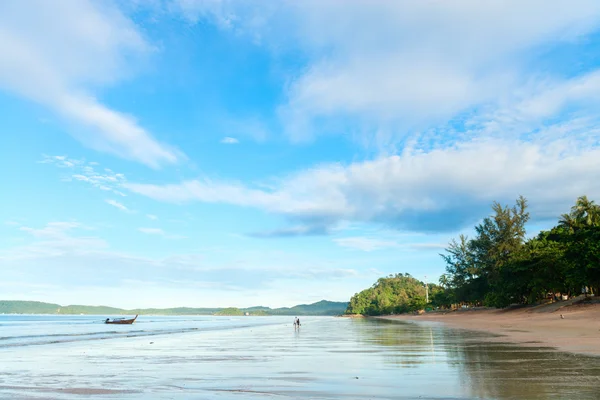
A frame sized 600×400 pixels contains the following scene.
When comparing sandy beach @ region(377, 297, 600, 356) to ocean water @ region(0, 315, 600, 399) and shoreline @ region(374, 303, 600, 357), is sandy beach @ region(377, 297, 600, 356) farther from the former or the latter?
ocean water @ region(0, 315, 600, 399)

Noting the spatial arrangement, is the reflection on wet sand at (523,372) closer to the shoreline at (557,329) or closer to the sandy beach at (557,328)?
the shoreline at (557,329)

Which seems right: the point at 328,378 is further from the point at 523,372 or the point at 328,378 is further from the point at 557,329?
the point at 557,329

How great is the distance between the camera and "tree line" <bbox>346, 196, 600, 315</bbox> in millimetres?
52688

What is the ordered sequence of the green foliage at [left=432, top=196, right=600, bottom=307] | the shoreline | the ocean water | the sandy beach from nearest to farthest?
the ocean water, the shoreline, the sandy beach, the green foliage at [left=432, top=196, right=600, bottom=307]

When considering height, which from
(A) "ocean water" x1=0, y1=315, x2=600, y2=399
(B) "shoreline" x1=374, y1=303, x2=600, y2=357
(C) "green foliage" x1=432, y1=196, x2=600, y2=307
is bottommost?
(A) "ocean water" x1=0, y1=315, x2=600, y2=399

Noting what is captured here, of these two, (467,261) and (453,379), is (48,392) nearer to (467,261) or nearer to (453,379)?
(453,379)

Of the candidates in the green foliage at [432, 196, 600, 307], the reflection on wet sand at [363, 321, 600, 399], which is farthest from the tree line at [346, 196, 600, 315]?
the reflection on wet sand at [363, 321, 600, 399]

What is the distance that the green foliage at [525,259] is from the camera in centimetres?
5256

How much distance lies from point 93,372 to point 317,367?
8469 mm

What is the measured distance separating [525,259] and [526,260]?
0.19 metres

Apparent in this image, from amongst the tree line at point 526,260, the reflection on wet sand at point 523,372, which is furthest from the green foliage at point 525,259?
the reflection on wet sand at point 523,372

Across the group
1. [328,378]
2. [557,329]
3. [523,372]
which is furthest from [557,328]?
[328,378]

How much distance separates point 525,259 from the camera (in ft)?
210

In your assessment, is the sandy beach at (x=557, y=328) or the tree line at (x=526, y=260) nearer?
the sandy beach at (x=557, y=328)
